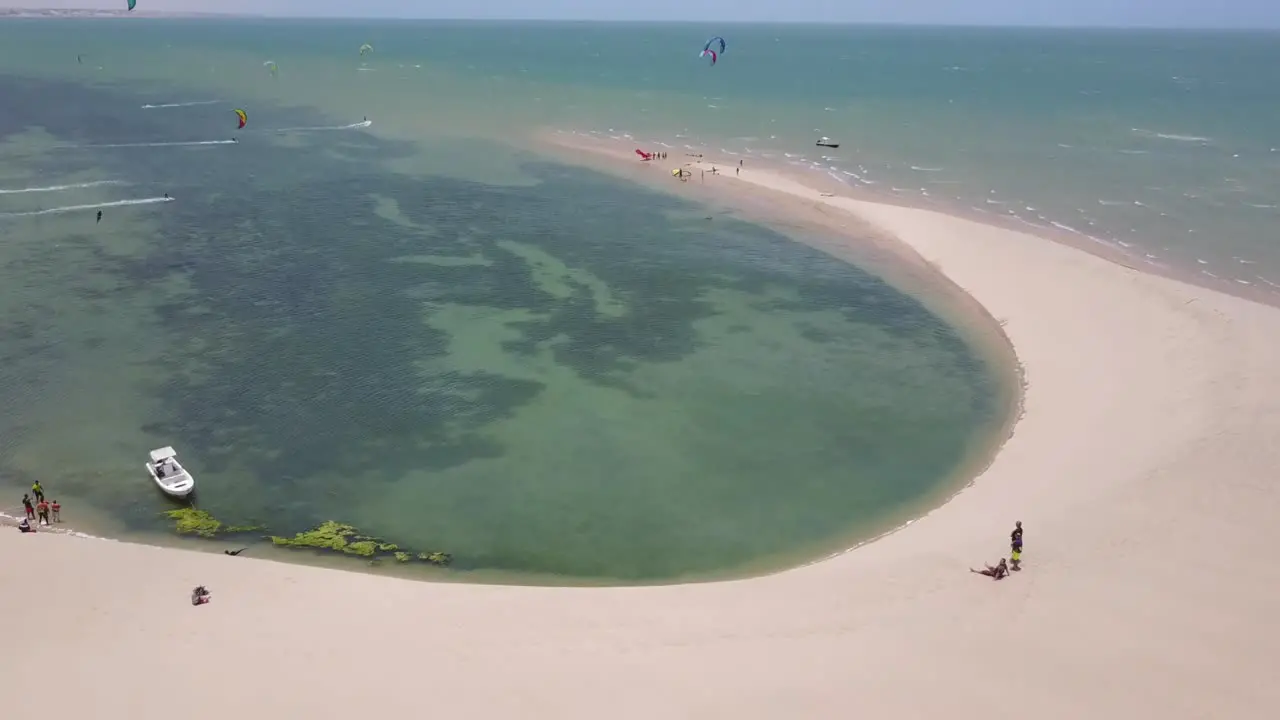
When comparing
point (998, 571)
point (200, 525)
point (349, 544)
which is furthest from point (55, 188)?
point (998, 571)

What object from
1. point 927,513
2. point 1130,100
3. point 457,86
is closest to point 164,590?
point 927,513

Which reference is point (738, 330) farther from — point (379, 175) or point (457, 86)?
point (457, 86)

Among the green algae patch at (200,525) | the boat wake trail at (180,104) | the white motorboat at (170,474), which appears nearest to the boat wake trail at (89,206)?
the white motorboat at (170,474)

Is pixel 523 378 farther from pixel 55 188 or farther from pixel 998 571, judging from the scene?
pixel 55 188

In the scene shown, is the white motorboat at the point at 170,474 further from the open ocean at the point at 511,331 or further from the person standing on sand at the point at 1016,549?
the person standing on sand at the point at 1016,549

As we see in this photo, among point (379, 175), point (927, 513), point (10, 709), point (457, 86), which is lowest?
point (10, 709)

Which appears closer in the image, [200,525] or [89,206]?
[200,525]
